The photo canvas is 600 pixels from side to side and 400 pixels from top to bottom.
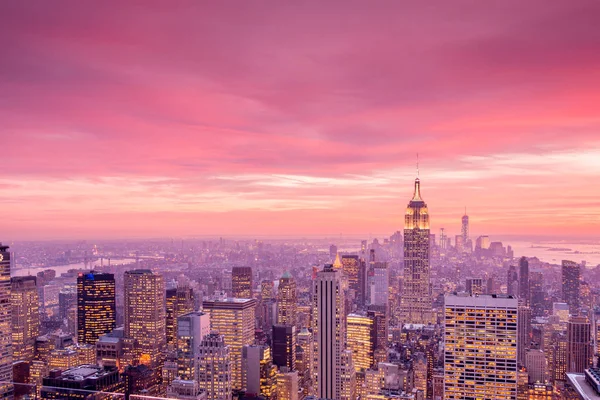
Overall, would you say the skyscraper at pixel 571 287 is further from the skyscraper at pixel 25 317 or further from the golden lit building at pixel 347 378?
the skyscraper at pixel 25 317

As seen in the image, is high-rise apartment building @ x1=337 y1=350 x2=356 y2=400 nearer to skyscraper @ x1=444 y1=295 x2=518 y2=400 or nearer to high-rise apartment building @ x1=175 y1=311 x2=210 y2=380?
skyscraper @ x1=444 y1=295 x2=518 y2=400

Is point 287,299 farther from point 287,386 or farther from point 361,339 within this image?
point 287,386

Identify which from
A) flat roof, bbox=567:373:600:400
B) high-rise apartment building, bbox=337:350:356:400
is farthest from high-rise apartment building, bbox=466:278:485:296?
flat roof, bbox=567:373:600:400

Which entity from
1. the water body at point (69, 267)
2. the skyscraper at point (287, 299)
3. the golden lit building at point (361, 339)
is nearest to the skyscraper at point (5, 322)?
the water body at point (69, 267)

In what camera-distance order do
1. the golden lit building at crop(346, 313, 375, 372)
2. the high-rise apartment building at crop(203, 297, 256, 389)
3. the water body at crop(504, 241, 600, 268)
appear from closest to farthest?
1. the water body at crop(504, 241, 600, 268)
2. the golden lit building at crop(346, 313, 375, 372)
3. the high-rise apartment building at crop(203, 297, 256, 389)

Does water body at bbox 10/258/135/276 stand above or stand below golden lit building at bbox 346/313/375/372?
above

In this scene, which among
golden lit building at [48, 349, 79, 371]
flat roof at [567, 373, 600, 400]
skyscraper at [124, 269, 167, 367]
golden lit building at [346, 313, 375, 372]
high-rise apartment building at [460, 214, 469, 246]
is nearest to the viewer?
flat roof at [567, 373, 600, 400]

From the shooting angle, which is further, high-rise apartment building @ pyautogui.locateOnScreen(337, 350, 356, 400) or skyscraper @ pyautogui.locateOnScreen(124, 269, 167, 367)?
skyscraper @ pyautogui.locateOnScreen(124, 269, 167, 367)

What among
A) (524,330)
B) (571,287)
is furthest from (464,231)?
(524,330)
